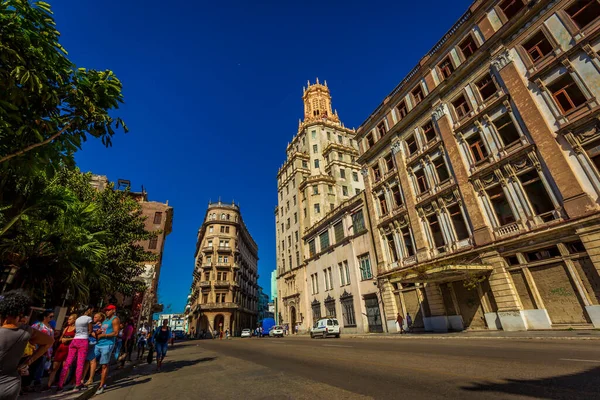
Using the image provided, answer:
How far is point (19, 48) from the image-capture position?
174 inches

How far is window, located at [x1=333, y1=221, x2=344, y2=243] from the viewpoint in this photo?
32438 mm

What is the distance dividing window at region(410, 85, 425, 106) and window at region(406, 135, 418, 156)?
9.85 ft

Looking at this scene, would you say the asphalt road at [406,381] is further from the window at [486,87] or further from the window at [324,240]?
the window at [324,240]

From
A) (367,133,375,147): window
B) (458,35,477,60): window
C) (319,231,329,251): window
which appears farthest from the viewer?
(319,231,329,251): window

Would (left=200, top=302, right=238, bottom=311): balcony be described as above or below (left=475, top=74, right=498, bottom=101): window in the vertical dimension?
below

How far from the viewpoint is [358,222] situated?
29.7 metres

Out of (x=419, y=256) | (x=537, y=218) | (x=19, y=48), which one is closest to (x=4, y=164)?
(x=19, y=48)

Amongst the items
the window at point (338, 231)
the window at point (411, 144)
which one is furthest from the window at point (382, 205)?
the window at point (338, 231)

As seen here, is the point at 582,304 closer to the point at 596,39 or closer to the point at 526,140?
the point at 526,140

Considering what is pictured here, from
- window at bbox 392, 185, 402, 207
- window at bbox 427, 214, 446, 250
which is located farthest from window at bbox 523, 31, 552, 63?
window at bbox 392, 185, 402, 207

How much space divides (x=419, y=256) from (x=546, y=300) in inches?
311

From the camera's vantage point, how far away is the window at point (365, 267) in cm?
2717

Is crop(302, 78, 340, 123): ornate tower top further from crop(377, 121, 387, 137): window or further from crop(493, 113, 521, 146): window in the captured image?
crop(493, 113, 521, 146): window

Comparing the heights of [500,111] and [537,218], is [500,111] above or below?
above
